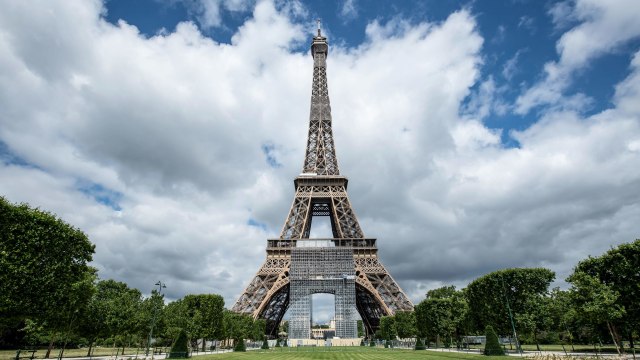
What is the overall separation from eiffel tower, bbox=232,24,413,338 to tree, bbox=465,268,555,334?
1513 centimetres

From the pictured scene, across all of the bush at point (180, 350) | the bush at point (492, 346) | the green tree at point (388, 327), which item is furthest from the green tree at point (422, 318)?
the bush at point (180, 350)

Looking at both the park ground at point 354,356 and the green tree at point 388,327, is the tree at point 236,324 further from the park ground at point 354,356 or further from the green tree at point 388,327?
the green tree at point 388,327

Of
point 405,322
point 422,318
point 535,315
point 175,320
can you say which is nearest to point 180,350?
point 175,320

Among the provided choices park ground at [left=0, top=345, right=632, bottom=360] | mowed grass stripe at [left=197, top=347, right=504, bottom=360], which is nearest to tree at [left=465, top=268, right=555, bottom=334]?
park ground at [left=0, top=345, right=632, bottom=360]

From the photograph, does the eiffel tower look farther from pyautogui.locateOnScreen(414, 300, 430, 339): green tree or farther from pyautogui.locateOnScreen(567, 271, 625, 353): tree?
pyautogui.locateOnScreen(567, 271, 625, 353): tree

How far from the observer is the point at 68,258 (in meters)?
21.3

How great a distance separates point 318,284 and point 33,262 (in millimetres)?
42422

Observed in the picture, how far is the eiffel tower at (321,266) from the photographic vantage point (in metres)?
51.0

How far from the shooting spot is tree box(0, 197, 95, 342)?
1803cm

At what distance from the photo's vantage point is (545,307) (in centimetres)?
3216

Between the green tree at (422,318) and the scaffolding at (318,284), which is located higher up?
the scaffolding at (318,284)

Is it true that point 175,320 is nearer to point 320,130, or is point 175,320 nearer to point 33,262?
point 33,262

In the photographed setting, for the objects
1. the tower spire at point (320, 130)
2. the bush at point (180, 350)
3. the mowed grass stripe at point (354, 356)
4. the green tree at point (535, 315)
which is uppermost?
the tower spire at point (320, 130)

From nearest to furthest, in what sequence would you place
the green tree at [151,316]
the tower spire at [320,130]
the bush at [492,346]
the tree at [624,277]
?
the tree at [624,277], the bush at [492,346], the green tree at [151,316], the tower spire at [320,130]
